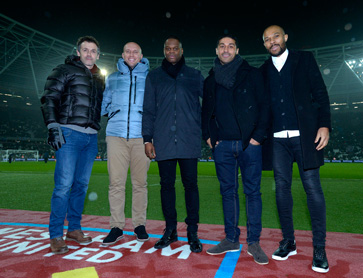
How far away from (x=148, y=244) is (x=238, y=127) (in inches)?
62.6

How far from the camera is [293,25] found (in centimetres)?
3300

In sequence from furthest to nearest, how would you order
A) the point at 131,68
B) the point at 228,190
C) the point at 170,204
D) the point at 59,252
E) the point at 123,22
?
the point at 123,22
the point at 131,68
the point at 170,204
the point at 228,190
the point at 59,252

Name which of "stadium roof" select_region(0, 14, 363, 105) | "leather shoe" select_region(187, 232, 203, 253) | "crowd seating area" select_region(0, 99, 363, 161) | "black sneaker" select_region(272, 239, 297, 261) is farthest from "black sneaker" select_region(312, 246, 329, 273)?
"crowd seating area" select_region(0, 99, 363, 161)

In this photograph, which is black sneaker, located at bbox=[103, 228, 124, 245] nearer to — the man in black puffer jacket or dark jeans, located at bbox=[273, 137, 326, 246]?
the man in black puffer jacket

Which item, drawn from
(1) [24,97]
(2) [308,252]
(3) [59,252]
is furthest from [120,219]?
(1) [24,97]

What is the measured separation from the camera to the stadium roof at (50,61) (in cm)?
2530

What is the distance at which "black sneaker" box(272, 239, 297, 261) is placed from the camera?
2588 millimetres

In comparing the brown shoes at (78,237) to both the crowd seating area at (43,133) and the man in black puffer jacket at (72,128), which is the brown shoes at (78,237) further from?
the crowd seating area at (43,133)

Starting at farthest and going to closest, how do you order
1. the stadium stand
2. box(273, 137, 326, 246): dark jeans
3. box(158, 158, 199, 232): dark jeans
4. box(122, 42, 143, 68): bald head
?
the stadium stand
box(122, 42, 143, 68): bald head
box(158, 158, 199, 232): dark jeans
box(273, 137, 326, 246): dark jeans

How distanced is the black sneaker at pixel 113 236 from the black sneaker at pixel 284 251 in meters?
1.66

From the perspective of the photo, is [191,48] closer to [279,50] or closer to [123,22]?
[123,22]

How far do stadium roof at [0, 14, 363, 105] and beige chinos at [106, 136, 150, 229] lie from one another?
2359 cm

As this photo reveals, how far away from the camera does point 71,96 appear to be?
10.2 feet

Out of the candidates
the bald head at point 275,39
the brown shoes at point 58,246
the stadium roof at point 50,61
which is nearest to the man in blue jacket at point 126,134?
the brown shoes at point 58,246
